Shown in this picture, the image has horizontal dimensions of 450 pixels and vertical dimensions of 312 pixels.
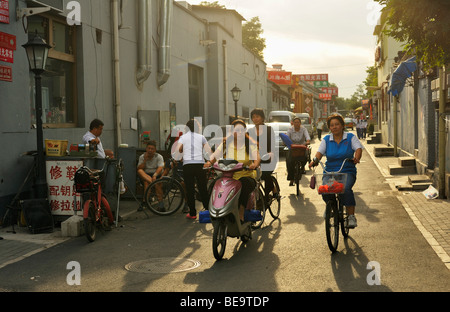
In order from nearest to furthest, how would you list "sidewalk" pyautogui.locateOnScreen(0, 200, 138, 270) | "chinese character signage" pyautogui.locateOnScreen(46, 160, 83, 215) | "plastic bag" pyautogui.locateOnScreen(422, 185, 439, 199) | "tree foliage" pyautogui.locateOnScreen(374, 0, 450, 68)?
"tree foliage" pyautogui.locateOnScreen(374, 0, 450, 68) → "sidewalk" pyautogui.locateOnScreen(0, 200, 138, 270) → "chinese character signage" pyautogui.locateOnScreen(46, 160, 83, 215) → "plastic bag" pyautogui.locateOnScreen(422, 185, 439, 199)

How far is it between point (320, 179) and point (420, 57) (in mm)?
2078

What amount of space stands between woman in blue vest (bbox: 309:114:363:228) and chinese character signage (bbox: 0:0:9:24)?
19.9 ft

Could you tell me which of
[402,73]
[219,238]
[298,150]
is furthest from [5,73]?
[402,73]

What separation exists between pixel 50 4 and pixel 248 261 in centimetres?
735

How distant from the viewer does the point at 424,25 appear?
20.1 ft

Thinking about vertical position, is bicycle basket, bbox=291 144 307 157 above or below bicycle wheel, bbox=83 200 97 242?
above

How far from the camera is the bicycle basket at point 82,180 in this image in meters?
8.25

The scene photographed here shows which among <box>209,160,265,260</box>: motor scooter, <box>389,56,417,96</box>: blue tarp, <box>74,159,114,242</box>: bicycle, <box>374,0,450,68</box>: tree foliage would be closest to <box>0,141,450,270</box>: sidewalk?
<box>74,159,114,242</box>: bicycle

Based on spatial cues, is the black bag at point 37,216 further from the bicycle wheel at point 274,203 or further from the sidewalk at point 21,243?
the bicycle wheel at point 274,203

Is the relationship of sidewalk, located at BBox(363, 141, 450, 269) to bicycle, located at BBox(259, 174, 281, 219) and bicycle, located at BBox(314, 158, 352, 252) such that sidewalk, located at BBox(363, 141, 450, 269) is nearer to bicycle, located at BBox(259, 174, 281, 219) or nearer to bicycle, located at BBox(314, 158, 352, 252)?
bicycle, located at BBox(314, 158, 352, 252)

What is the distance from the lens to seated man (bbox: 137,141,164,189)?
11.2 m

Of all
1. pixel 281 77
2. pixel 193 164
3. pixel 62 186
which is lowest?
pixel 62 186

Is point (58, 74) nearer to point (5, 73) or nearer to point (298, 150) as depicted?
point (5, 73)

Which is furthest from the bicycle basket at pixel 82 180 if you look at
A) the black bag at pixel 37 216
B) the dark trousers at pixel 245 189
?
the dark trousers at pixel 245 189
